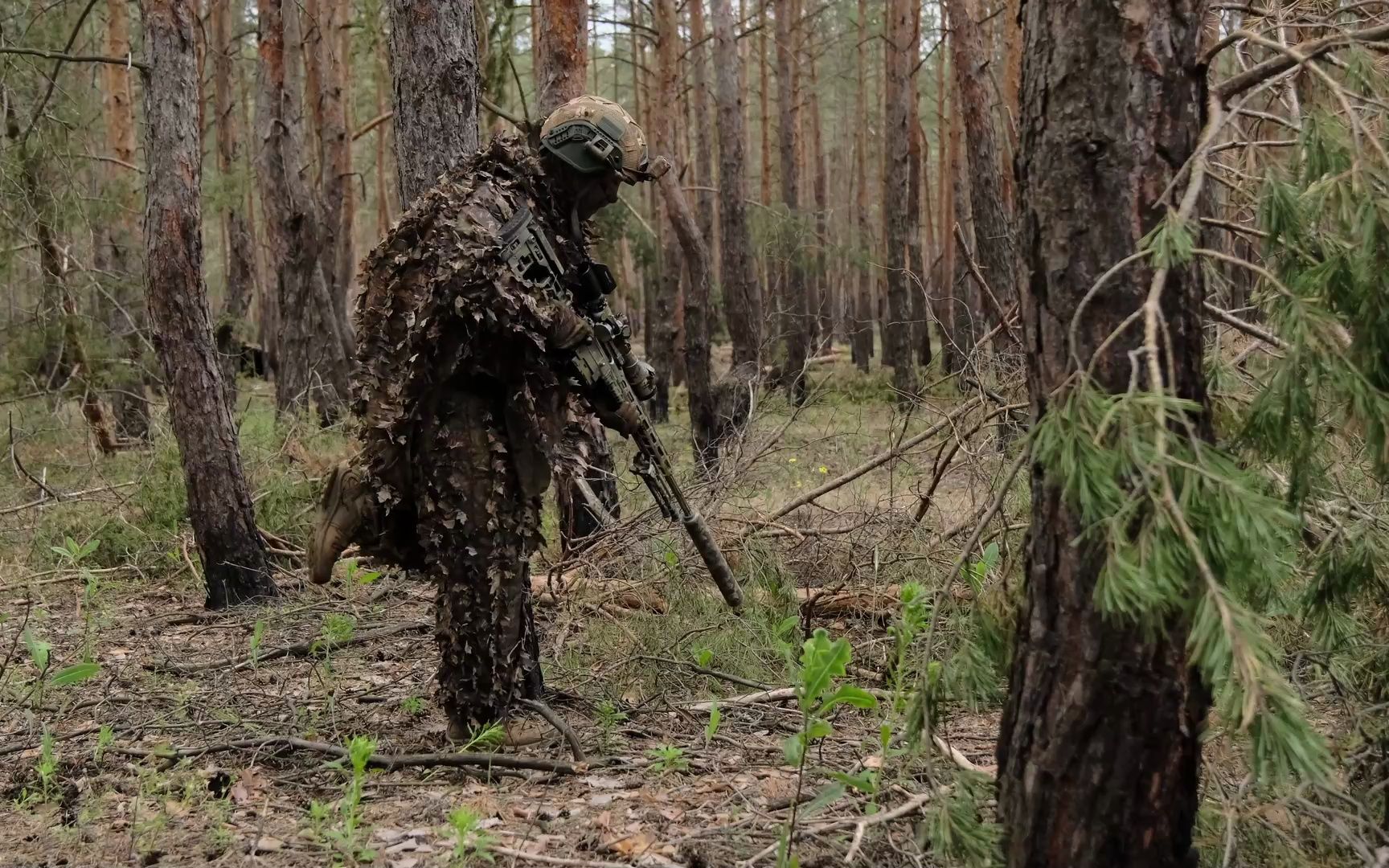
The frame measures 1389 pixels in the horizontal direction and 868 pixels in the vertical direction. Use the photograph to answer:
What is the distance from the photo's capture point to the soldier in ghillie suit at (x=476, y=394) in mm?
3396

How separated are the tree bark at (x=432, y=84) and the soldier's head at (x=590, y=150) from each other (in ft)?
6.07

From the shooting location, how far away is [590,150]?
357 centimetres

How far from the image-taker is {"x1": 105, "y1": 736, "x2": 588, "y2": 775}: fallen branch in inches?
137

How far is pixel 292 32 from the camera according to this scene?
1299 centimetres

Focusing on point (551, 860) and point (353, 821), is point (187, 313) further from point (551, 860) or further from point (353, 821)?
point (551, 860)

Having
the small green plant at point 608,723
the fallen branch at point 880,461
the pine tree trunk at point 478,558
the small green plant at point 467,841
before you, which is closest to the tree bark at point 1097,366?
the small green plant at point 467,841

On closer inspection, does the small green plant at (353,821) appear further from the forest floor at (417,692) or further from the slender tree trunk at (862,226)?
the slender tree trunk at (862,226)

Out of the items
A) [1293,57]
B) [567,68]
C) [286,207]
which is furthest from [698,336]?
[1293,57]

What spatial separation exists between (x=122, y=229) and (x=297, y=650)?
949 centimetres

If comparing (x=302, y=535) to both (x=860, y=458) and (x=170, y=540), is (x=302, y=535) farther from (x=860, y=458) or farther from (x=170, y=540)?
(x=860, y=458)

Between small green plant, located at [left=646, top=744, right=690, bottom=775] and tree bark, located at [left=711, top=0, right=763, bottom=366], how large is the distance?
8.11 m

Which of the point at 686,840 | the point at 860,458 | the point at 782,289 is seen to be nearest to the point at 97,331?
the point at 860,458

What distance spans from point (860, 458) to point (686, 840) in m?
4.38

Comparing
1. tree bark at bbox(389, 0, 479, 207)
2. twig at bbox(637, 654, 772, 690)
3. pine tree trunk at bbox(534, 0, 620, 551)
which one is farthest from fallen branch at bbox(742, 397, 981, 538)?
tree bark at bbox(389, 0, 479, 207)
